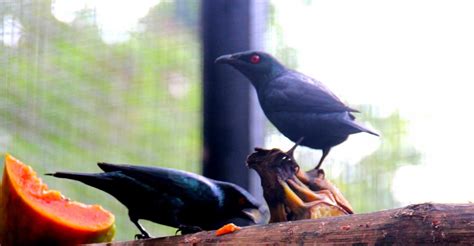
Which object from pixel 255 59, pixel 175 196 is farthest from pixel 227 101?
pixel 175 196

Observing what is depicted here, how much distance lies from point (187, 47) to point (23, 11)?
1.35 ft

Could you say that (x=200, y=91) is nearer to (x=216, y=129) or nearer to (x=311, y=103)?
(x=216, y=129)

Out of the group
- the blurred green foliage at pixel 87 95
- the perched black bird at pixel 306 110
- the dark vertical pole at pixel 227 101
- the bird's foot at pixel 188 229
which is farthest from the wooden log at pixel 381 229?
the blurred green foliage at pixel 87 95

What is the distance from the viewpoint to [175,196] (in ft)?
3.26

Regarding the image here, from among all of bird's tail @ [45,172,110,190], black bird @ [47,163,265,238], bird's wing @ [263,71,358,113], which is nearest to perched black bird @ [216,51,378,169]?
bird's wing @ [263,71,358,113]

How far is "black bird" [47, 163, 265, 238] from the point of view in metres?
0.99

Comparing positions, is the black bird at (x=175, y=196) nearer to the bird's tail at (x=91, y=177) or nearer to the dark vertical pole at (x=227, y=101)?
the bird's tail at (x=91, y=177)

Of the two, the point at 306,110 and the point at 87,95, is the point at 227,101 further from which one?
the point at 87,95

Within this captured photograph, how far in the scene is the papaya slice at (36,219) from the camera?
107 centimetres

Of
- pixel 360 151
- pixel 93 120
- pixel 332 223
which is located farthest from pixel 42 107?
pixel 332 223

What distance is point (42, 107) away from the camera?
1587 mm

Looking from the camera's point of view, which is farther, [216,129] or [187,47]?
[187,47]

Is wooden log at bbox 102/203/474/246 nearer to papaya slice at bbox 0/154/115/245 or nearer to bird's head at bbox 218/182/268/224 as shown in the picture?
bird's head at bbox 218/182/268/224

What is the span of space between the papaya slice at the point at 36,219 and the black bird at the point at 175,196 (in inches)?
3.8
